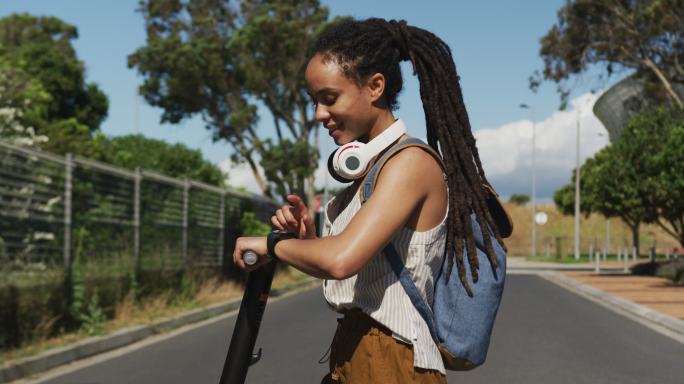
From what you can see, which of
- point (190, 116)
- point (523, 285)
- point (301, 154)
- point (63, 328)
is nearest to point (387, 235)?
point (63, 328)

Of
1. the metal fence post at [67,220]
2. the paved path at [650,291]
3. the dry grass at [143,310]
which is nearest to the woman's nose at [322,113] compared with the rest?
the dry grass at [143,310]

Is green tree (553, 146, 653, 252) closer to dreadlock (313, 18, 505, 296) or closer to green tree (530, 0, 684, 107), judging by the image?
green tree (530, 0, 684, 107)

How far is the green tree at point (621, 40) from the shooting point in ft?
97.1

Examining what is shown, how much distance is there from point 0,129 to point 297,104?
2289cm

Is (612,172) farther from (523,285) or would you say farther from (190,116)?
(190,116)

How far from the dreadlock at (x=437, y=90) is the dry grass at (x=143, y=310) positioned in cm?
737

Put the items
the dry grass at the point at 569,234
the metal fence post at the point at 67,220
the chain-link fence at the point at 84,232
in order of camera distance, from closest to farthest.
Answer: the chain-link fence at the point at 84,232 → the metal fence post at the point at 67,220 → the dry grass at the point at 569,234

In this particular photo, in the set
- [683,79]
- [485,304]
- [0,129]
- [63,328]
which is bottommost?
[63,328]

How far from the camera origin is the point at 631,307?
1752cm

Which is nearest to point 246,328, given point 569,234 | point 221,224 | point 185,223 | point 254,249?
point 254,249

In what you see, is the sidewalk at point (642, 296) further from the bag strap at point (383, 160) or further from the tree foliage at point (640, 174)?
the bag strap at point (383, 160)

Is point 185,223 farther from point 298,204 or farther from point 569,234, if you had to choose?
point 569,234

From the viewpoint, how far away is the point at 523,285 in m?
25.8

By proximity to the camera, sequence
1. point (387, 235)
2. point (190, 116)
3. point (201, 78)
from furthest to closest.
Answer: point (190, 116), point (201, 78), point (387, 235)
